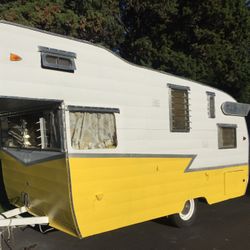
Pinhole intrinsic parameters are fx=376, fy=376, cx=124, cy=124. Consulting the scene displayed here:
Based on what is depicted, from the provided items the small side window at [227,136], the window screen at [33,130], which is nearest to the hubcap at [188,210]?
the small side window at [227,136]

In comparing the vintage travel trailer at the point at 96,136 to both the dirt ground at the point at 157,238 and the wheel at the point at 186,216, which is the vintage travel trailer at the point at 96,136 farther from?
the dirt ground at the point at 157,238

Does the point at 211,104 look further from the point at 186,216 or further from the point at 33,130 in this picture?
the point at 33,130

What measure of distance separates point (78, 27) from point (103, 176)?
364 inches

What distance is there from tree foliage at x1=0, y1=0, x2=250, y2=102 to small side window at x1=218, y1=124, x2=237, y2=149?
22.3ft

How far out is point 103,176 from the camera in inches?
198

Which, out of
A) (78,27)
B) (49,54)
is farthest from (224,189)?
(78,27)

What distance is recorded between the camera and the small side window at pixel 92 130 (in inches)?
190

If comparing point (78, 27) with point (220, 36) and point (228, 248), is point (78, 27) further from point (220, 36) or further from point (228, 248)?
point (228, 248)

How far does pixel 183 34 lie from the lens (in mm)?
14938

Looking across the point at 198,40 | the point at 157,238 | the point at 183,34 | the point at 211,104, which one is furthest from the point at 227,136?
the point at 183,34

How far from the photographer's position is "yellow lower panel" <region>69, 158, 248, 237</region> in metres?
4.82

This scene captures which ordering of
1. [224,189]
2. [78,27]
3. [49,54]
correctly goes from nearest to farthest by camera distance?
[49,54]
[224,189]
[78,27]

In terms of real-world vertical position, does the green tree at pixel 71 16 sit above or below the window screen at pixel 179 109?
above

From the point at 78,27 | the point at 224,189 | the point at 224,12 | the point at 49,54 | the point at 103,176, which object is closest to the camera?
the point at 49,54
